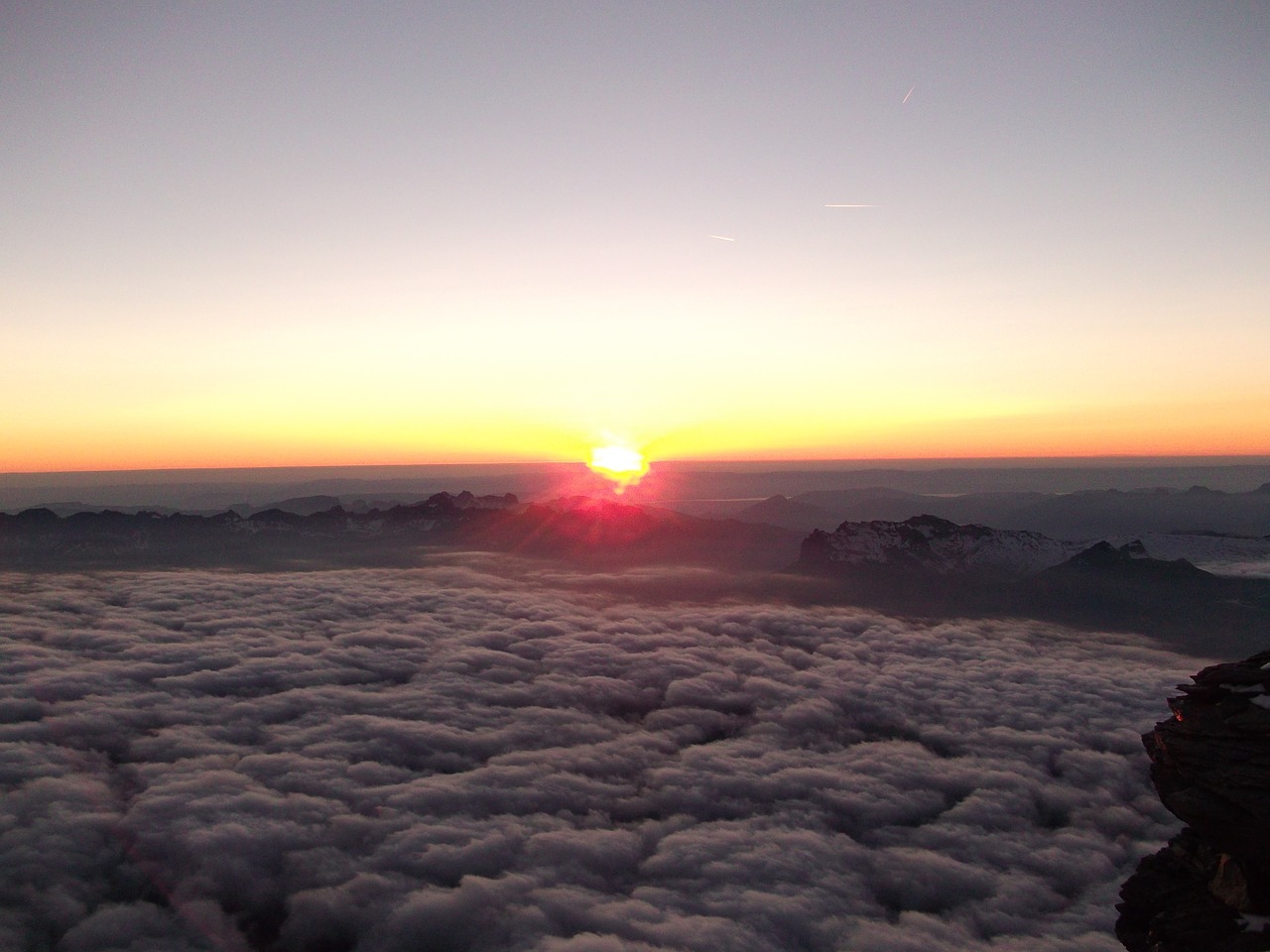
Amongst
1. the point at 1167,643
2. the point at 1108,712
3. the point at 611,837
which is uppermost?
the point at 611,837

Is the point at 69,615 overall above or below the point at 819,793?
above

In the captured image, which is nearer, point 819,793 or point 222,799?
point 222,799

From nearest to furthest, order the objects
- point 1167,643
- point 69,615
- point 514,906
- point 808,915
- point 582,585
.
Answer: point 514,906
point 808,915
point 69,615
point 1167,643
point 582,585

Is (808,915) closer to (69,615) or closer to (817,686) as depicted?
(817,686)

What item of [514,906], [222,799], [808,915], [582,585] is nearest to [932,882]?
[808,915]

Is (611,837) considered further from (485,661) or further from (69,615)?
(69,615)

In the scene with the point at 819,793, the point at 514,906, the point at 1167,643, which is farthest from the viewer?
the point at 1167,643
